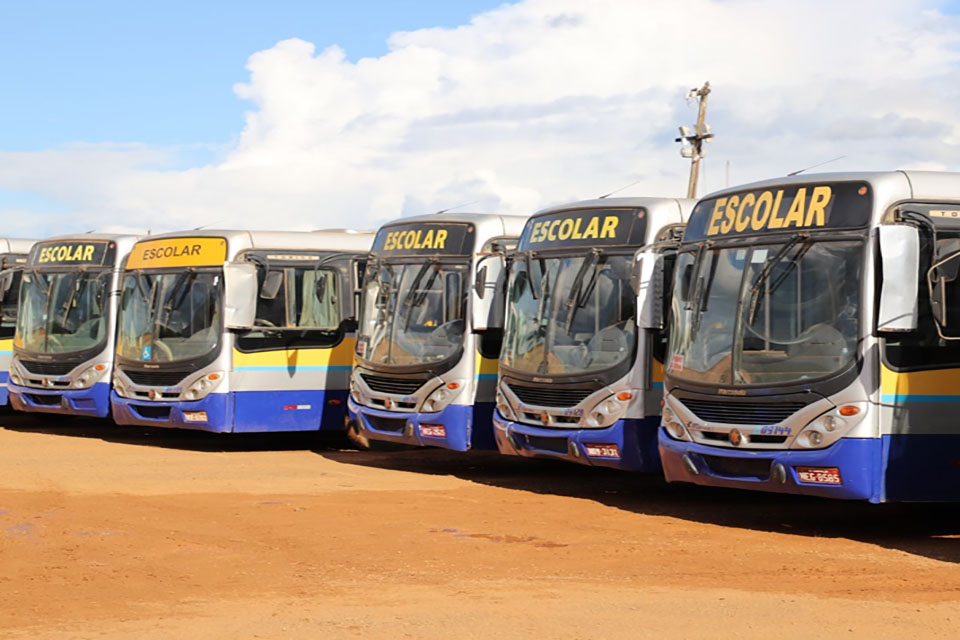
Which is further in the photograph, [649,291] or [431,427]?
[431,427]

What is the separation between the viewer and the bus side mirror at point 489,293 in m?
16.3

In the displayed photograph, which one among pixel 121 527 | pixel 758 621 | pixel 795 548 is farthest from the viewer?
pixel 121 527

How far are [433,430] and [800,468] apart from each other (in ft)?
18.7

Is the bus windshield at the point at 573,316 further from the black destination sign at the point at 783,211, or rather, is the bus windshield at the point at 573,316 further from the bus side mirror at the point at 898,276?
the bus side mirror at the point at 898,276

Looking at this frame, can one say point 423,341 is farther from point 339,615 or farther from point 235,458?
point 339,615

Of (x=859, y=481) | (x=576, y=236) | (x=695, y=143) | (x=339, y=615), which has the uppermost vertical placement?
(x=695, y=143)

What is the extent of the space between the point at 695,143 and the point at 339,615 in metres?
27.3

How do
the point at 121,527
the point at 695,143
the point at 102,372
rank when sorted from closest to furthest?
the point at 121,527 < the point at 102,372 < the point at 695,143

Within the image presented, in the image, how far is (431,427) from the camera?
16.7 m

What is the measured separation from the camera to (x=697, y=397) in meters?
12.9

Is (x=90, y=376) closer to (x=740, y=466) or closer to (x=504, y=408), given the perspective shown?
(x=504, y=408)

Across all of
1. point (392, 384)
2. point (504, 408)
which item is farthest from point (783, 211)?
point (392, 384)

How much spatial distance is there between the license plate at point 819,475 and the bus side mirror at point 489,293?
5.26 metres

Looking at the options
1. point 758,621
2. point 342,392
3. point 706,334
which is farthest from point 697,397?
point 342,392
